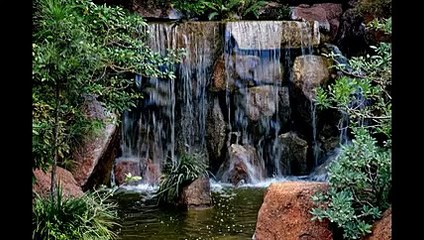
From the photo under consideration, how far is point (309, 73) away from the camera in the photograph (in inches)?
460

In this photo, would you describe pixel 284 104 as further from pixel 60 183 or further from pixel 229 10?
pixel 60 183

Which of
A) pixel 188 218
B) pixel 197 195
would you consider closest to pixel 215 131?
pixel 197 195

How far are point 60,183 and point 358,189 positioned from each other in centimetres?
302

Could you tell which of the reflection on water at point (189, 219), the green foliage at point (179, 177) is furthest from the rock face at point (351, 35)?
the green foliage at point (179, 177)

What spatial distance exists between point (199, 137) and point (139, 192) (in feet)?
10.0

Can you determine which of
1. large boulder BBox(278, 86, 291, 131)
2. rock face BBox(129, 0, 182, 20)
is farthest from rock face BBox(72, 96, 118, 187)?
rock face BBox(129, 0, 182, 20)

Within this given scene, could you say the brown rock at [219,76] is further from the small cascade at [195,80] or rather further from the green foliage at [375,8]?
the green foliage at [375,8]

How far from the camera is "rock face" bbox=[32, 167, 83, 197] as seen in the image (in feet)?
16.8

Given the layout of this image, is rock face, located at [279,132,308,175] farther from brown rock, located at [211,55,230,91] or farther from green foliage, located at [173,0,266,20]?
green foliage, located at [173,0,266,20]

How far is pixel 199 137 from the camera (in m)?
12.2

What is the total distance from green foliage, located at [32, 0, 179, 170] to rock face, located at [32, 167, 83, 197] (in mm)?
424
